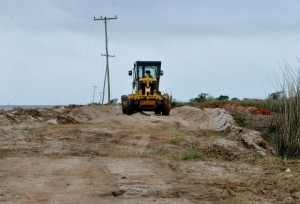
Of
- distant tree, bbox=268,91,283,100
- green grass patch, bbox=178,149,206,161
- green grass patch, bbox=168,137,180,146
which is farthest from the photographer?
green grass patch, bbox=168,137,180,146

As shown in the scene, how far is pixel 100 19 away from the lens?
2500 inches

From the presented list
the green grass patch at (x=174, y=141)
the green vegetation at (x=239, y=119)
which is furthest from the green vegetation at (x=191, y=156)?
the green vegetation at (x=239, y=119)

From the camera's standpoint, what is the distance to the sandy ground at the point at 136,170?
7875mm

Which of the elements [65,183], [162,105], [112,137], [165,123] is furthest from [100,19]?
[65,183]

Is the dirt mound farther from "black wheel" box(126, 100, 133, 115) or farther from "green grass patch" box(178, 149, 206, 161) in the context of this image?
"green grass patch" box(178, 149, 206, 161)

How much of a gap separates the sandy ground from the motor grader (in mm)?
12425

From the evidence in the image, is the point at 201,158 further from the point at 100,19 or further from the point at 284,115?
the point at 100,19

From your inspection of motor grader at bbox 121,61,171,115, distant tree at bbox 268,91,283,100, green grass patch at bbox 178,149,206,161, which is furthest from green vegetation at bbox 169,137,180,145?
motor grader at bbox 121,61,171,115

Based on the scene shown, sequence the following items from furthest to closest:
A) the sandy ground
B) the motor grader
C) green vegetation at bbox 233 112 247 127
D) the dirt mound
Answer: the motor grader < green vegetation at bbox 233 112 247 127 < the dirt mound < the sandy ground

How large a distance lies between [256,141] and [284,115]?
3732 mm

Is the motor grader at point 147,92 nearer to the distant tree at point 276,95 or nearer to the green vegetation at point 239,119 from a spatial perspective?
the green vegetation at point 239,119

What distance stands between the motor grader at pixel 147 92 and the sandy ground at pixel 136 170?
489 inches

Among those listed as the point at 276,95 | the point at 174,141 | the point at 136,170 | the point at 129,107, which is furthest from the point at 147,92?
the point at 136,170

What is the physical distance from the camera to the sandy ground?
7875mm
